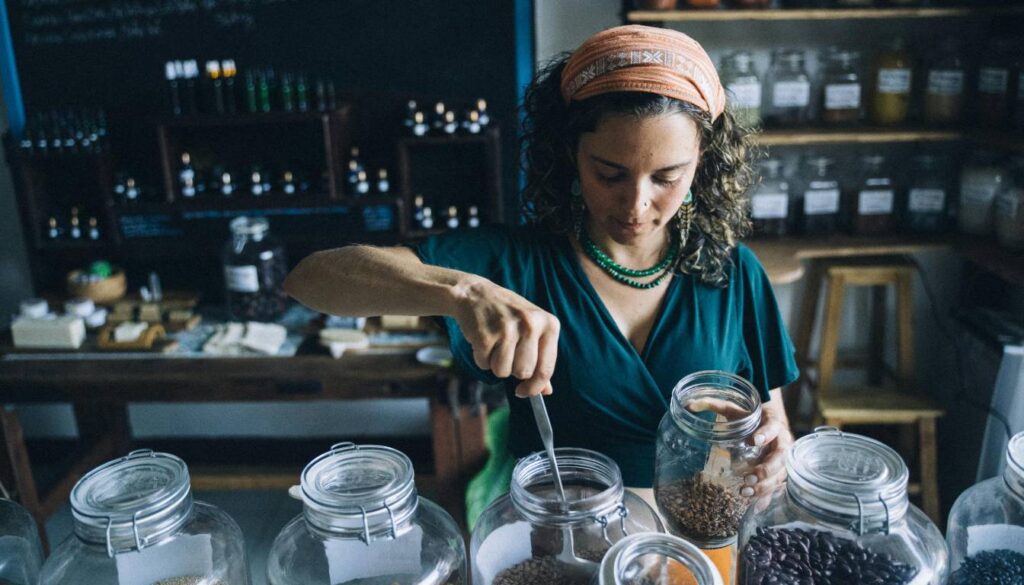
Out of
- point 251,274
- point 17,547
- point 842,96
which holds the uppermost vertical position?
point 842,96

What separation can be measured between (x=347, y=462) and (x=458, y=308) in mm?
225

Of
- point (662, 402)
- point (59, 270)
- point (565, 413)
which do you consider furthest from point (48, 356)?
point (662, 402)

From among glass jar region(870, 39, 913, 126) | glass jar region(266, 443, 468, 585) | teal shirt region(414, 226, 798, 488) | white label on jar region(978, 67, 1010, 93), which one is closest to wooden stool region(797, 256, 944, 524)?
glass jar region(870, 39, 913, 126)

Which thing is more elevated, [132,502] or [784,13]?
[784,13]

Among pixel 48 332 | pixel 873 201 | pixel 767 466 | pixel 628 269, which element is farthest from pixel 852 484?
pixel 48 332

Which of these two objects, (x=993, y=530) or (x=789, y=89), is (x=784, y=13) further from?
(x=993, y=530)

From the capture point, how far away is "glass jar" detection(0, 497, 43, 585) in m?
0.81

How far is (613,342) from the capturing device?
1257 millimetres

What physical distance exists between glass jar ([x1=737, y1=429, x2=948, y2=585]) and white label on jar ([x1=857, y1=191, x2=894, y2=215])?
218cm

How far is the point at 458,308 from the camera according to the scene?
0.91 meters

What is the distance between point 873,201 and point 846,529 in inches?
89.5

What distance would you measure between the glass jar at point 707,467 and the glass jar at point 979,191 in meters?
2.15

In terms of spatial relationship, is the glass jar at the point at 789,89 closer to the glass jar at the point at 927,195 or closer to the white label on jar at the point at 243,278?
the glass jar at the point at 927,195

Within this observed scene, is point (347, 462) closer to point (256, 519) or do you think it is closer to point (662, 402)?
point (662, 402)
